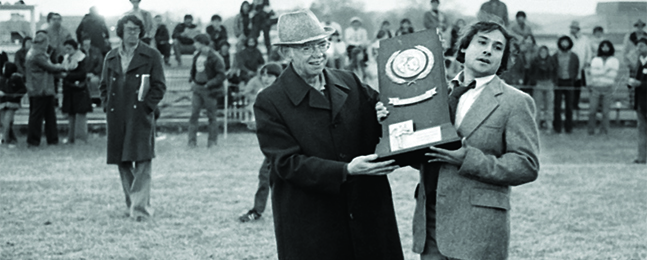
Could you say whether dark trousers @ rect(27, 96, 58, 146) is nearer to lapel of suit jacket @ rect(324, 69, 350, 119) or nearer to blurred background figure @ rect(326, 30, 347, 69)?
blurred background figure @ rect(326, 30, 347, 69)

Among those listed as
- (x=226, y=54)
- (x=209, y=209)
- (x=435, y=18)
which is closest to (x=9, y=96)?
(x=226, y=54)

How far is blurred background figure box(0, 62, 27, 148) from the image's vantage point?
56.4ft

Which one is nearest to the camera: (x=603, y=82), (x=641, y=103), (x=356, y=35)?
(x=641, y=103)

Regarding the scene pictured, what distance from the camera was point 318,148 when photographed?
4.19 metres

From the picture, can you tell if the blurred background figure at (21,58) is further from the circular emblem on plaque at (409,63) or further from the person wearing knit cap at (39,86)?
the circular emblem on plaque at (409,63)

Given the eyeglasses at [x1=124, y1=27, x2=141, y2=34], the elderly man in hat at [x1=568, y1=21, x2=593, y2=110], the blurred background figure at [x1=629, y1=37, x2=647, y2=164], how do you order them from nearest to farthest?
the eyeglasses at [x1=124, y1=27, x2=141, y2=34], the blurred background figure at [x1=629, y1=37, x2=647, y2=164], the elderly man in hat at [x1=568, y1=21, x2=593, y2=110]

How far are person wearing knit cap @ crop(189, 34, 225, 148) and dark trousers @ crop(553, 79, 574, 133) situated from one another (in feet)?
24.8

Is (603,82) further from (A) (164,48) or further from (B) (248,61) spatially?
(A) (164,48)

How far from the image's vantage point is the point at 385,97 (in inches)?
157

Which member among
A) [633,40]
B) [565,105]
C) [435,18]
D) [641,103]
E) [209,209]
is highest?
[435,18]

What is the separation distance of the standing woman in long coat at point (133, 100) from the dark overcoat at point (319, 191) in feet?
15.6

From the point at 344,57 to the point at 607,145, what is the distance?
612 centimetres

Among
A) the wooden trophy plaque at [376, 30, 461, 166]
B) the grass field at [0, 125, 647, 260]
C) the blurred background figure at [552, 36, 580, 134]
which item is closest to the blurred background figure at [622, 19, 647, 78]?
the blurred background figure at [552, 36, 580, 134]

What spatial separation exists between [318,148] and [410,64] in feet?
2.00
